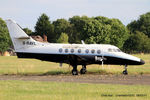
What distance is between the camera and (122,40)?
123562 millimetres

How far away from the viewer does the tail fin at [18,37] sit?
108 ft

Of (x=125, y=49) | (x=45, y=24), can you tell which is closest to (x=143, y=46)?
(x=125, y=49)

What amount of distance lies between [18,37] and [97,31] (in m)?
82.5

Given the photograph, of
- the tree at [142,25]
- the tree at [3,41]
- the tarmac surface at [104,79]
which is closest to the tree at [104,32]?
the tree at [142,25]

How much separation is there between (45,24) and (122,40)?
34804mm

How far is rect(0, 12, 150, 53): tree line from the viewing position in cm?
11494

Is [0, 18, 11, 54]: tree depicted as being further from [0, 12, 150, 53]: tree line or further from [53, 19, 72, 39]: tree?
[53, 19, 72, 39]: tree

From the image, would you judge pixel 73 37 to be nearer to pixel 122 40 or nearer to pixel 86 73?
pixel 122 40

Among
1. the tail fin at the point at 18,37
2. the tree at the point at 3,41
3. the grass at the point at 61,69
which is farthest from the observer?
the tree at the point at 3,41

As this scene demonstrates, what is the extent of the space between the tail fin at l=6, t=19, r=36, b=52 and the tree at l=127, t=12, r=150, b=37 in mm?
125725

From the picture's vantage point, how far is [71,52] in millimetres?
→ 32688

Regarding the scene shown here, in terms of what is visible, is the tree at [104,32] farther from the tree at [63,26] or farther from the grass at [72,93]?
the grass at [72,93]

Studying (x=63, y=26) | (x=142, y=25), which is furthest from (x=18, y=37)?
(x=142, y=25)

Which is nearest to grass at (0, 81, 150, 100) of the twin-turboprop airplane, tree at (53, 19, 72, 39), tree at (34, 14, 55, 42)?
the twin-turboprop airplane
